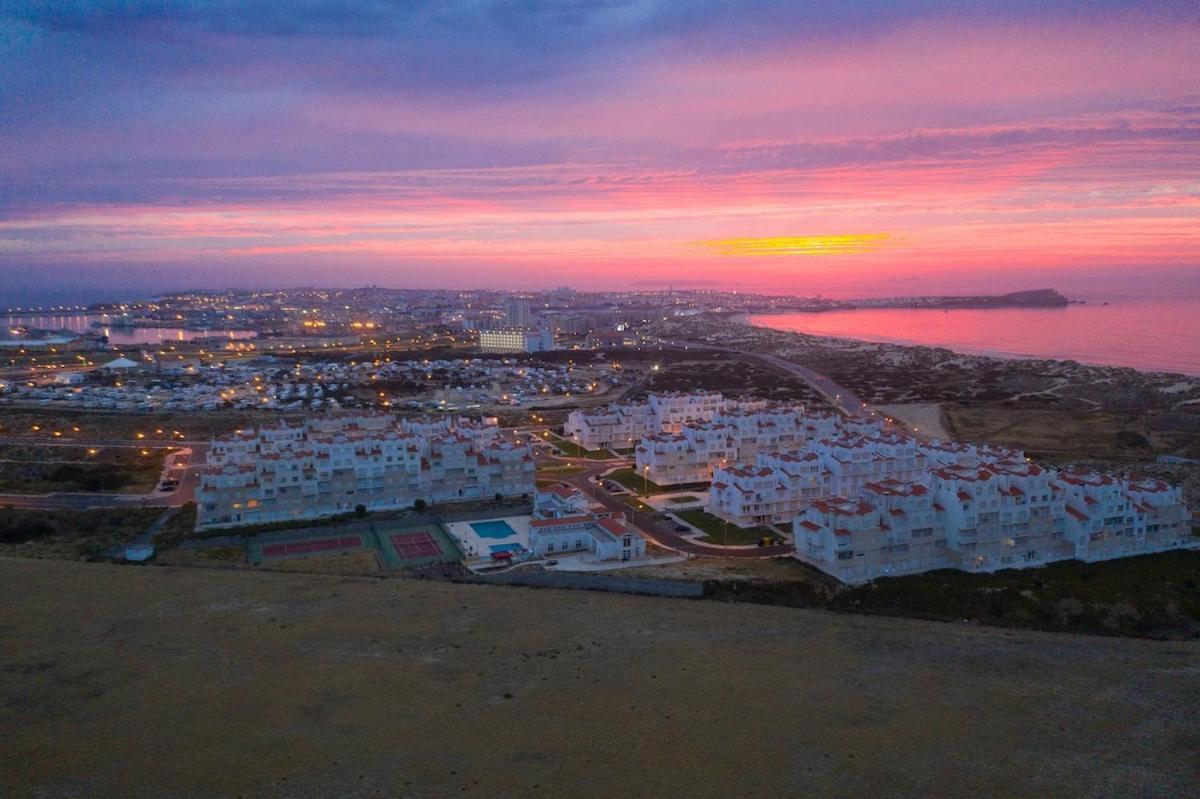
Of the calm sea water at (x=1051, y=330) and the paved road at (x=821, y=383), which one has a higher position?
the calm sea water at (x=1051, y=330)

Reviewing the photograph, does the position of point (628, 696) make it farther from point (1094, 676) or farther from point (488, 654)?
point (1094, 676)

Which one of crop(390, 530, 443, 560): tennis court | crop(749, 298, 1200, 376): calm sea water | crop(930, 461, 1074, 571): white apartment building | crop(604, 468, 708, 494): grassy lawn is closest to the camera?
crop(930, 461, 1074, 571): white apartment building

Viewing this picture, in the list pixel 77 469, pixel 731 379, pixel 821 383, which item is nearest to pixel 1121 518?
pixel 77 469

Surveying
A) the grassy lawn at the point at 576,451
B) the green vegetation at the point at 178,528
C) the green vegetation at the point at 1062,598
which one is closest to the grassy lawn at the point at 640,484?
the grassy lawn at the point at 576,451

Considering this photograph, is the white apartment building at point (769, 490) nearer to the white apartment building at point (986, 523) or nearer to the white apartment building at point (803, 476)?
the white apartment building at point (803, 476)

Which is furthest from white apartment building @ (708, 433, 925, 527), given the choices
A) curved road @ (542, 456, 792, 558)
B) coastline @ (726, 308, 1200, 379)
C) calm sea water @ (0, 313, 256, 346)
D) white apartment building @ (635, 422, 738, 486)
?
calm sea water @ (0, 313, 256, 346)

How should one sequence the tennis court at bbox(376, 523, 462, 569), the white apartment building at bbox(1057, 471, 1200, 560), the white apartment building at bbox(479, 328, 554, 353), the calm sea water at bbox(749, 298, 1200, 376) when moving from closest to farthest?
the white apartment building at bbox(1057, 471, 1200, 560)
the tennis court at bbox(376, 523, 462, 569)
the calm sea water at bbox(749, 298, 1200, 376)
the white apartment building at bbox(479, 328, 554, 353)

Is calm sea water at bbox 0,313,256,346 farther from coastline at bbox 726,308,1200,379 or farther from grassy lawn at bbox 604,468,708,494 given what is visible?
coastline at bbox 726,308,1200,379
